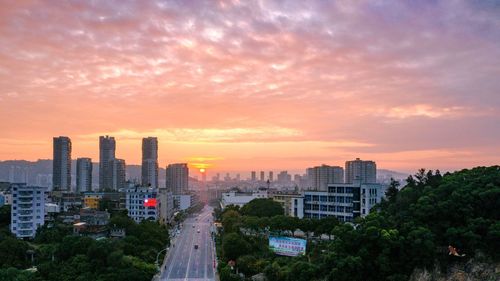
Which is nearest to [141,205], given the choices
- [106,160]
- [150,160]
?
[150,160]

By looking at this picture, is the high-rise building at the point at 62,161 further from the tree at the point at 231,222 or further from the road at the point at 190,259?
Result: the tree at the point at 231,222

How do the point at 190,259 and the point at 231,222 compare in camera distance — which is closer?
the point at 190,259

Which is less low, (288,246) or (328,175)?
(328,175)

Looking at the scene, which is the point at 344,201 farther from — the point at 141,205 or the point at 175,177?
the point at 175,177

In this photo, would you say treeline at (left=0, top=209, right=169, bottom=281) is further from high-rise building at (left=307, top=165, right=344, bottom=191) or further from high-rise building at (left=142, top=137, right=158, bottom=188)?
high-rise building at (left=142, top=137, right=158, bottom=188)

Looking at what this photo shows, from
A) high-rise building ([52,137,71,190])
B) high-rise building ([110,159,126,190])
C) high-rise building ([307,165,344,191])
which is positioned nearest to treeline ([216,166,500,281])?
high-rise building ([307,165,344,191])

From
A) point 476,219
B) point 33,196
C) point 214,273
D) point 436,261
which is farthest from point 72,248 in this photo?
point 476,219
